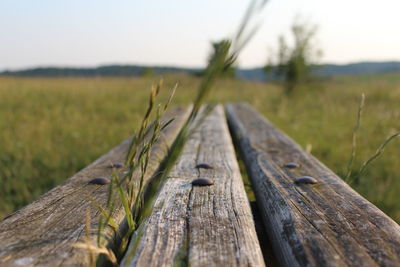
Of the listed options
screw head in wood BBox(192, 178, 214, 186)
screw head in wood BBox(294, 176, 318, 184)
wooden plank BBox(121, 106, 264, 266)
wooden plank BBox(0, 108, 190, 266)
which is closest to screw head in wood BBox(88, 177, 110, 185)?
wooden plank BBox(0, 108, 190, 266)

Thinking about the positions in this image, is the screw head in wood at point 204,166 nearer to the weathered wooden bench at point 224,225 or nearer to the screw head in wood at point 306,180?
the weathered wooden bench at point 224,225

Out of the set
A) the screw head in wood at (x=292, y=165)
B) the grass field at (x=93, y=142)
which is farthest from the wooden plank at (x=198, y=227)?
the grass field at (x=93, y=142)

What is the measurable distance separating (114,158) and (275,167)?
0.82 metres

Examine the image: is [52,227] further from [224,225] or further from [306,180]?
[306,180]

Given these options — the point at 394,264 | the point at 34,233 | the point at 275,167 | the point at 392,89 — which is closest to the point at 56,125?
the point at 275,167

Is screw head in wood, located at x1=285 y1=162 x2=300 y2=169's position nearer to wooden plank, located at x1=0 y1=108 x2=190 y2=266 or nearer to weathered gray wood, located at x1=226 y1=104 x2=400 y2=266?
weathered gray wood, located at x1=226 y1=104 x2=400 y2=266

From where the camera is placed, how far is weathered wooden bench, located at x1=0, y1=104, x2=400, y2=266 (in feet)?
2.76

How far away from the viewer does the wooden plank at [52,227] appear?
833 mm

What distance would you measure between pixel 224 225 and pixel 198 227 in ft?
0.23

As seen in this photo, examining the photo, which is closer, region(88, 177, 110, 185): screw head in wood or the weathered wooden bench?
the weathered wooden bench

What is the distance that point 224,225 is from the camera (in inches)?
39.8

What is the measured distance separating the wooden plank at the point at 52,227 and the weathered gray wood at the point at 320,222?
0.44m

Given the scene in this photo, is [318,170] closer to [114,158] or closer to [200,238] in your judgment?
[200,238]

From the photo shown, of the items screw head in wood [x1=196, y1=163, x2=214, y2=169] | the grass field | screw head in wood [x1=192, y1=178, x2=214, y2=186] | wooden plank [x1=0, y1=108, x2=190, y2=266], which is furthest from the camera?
the grass field
